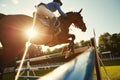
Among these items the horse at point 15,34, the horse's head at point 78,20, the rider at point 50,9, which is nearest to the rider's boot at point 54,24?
the rider at point 50,9

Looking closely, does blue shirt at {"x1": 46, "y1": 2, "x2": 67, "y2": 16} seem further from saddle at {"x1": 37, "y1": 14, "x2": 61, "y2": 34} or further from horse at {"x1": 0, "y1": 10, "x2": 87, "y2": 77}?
horse at {"x1": 0, "y1": 10, "x2": 87, "y2": 77}

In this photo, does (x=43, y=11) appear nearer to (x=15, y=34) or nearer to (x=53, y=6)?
(x=53, y=6)

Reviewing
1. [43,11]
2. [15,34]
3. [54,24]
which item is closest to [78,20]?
[54,24]

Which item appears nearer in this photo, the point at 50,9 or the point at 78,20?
the point at 50,9

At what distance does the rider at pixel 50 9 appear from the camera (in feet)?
15.2

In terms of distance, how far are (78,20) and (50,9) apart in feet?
6.26

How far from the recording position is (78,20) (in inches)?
263

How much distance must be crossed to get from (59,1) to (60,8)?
0.27m

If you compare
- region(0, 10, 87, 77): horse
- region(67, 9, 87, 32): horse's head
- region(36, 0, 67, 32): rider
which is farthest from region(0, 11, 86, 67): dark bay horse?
region(67, 9, 87, 32): horse's head

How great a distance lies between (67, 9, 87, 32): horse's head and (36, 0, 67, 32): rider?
129 centimetres

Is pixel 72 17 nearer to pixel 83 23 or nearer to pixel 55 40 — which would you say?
pixel 83 23

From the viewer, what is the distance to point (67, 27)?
20.8ft

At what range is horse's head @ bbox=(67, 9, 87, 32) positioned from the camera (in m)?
6.48

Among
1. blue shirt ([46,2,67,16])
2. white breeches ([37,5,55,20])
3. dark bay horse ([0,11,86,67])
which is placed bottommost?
dark bay horse ([0,11,86,67])
